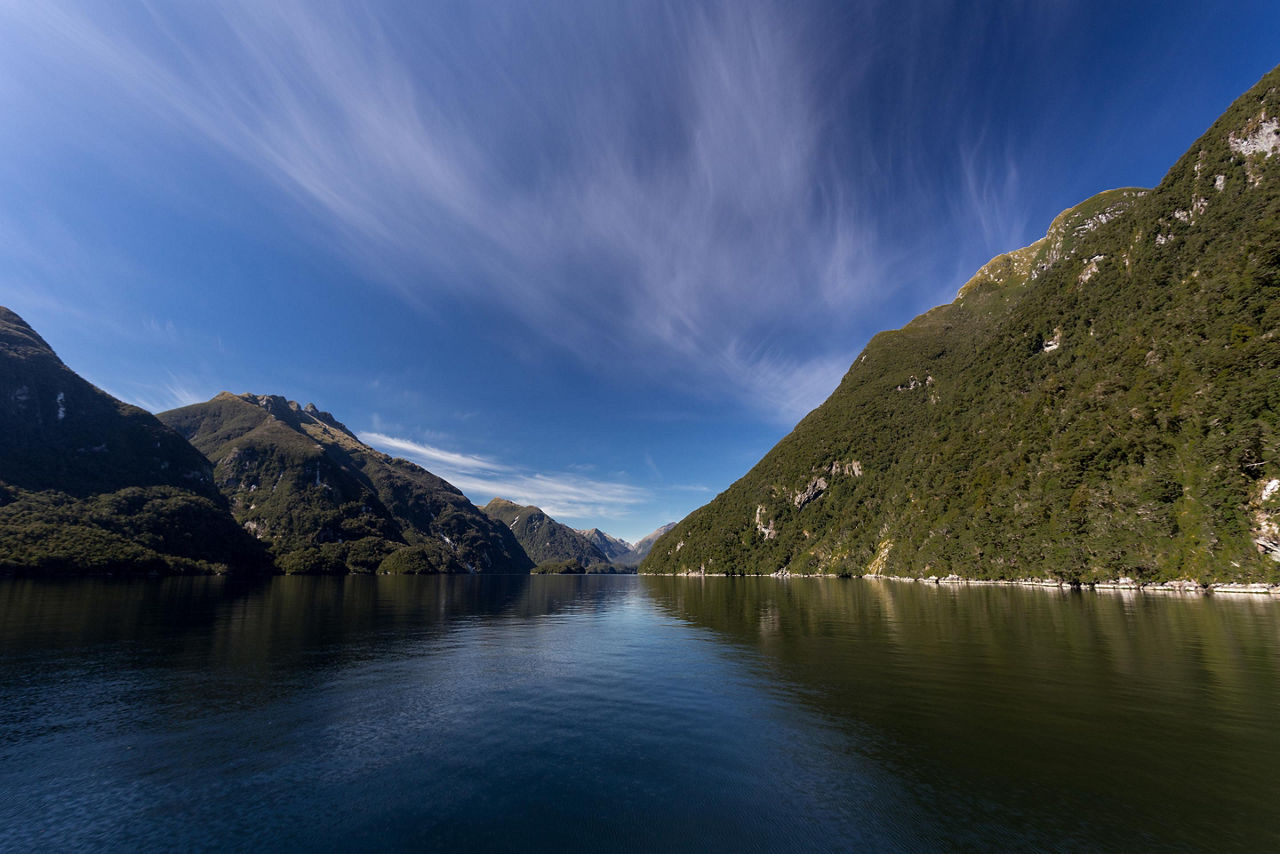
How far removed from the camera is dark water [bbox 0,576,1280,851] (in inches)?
516

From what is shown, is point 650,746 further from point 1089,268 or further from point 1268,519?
point 1089,268

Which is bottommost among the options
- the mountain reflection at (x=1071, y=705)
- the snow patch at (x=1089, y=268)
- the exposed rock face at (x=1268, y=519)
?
the mountain reflection at (x=1071, y=705)

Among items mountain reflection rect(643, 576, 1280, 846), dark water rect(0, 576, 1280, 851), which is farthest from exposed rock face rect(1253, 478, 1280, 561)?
dark water rect(0, 576, 1280, 851)

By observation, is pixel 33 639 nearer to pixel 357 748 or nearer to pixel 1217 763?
pixel 357 748

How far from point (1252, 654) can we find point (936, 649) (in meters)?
20.9

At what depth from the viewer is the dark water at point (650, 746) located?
1310 cm

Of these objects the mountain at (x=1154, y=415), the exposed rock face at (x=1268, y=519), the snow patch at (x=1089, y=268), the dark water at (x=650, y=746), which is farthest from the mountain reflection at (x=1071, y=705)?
the snow patch at (x=1089, y=268)

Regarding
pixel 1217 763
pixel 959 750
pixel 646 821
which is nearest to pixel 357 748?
pixel 646 821

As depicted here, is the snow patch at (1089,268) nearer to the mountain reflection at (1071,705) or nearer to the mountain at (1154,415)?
the mountain at (1154,415)

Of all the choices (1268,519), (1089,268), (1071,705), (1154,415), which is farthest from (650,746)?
(1089,268)

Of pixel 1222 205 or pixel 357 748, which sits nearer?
pixel 357 748

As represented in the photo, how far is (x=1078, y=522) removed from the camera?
386 feet

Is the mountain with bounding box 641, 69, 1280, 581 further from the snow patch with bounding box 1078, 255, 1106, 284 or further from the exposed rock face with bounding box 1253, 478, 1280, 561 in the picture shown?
the snow patch with bounding box 1078, 255, 1106, 284

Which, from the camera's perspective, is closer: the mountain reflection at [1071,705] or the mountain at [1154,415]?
the mountain reflection at [1071,705]
